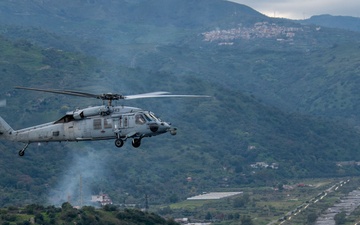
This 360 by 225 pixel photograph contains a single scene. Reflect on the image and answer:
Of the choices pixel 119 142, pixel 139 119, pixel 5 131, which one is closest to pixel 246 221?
→ pixel 5 131

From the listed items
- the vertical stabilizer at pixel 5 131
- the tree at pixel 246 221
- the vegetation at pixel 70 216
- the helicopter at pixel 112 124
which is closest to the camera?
the helicopter at pixel 112 124

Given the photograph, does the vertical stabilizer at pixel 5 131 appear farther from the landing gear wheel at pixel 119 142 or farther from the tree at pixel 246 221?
the tree at pixel 246 221

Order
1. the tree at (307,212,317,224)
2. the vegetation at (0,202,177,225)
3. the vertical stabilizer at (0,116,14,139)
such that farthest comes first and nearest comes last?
the tree at (307,212,317,224)
the vegetation at (0,202,177,225)
the vertical stabilizer at (0,116,14,139)

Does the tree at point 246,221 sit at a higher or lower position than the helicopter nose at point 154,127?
lower

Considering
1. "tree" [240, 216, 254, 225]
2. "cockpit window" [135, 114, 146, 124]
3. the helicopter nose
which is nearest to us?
the helicopter nose

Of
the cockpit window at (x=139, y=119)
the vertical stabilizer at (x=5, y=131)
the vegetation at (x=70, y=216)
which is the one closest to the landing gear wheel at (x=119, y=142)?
the cockpit window at (x=139, y=119)

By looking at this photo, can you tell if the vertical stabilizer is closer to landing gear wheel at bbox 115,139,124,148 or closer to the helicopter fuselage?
the helicopter fuselage

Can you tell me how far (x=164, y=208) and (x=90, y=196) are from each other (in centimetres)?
1323

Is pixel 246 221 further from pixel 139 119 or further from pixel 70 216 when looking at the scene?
pixel 139 119

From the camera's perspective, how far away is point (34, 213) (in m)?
128

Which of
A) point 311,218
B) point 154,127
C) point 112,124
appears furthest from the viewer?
point 311,218

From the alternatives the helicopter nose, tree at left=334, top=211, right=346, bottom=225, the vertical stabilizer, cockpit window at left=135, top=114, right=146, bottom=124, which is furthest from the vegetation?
the helicopter nose

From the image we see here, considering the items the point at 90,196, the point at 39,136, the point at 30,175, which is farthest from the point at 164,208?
the point at 39,136

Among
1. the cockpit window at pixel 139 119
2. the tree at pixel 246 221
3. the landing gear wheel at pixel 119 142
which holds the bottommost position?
the tree at pixel 246 221
